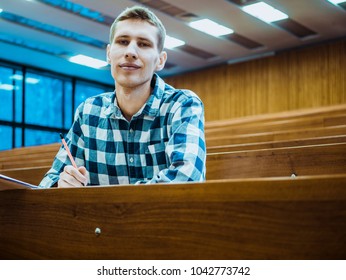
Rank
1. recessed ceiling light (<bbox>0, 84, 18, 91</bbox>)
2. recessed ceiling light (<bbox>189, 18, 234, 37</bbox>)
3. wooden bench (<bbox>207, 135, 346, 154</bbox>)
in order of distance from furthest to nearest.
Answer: recessed ceiling light (<bbox>0, 84, 18, 91</bbox>) → recessed ceiling light (<bbox>189, 18, 234, 37</bbox>) → wooden bench (<bbox>207, 135, 346, 154</bbox>)

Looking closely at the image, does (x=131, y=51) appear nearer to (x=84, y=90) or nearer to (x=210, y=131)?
(x=210, y=131)

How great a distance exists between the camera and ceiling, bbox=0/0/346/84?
1.93m

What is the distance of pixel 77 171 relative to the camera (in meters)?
0.38

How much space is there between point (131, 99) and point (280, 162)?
0.17 metres

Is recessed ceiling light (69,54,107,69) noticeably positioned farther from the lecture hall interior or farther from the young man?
the young man

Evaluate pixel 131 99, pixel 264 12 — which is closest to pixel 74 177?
pixel 131 99

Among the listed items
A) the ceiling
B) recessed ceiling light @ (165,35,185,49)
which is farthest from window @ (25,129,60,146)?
recessed ceiling light @ (165,35,185,49)

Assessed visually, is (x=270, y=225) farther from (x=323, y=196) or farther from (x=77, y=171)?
(x=77, y=171)

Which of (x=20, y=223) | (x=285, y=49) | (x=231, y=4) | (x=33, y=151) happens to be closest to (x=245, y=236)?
(x=20, y=223)

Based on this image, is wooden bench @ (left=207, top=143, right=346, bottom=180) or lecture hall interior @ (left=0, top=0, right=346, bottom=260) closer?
lecture hall interior @ (left=0, top=0, right=346, bottom=260)

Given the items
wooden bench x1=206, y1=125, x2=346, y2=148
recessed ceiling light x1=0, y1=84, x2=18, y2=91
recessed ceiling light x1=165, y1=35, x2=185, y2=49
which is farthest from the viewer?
recessed ceiling light x1=0, y1=84, x2=18, y2=91

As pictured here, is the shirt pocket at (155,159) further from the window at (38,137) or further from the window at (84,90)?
the window at (84,90)

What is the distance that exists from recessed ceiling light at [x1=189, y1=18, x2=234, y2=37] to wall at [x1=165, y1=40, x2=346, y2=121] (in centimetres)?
48

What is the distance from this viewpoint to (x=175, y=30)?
7.29 feet
